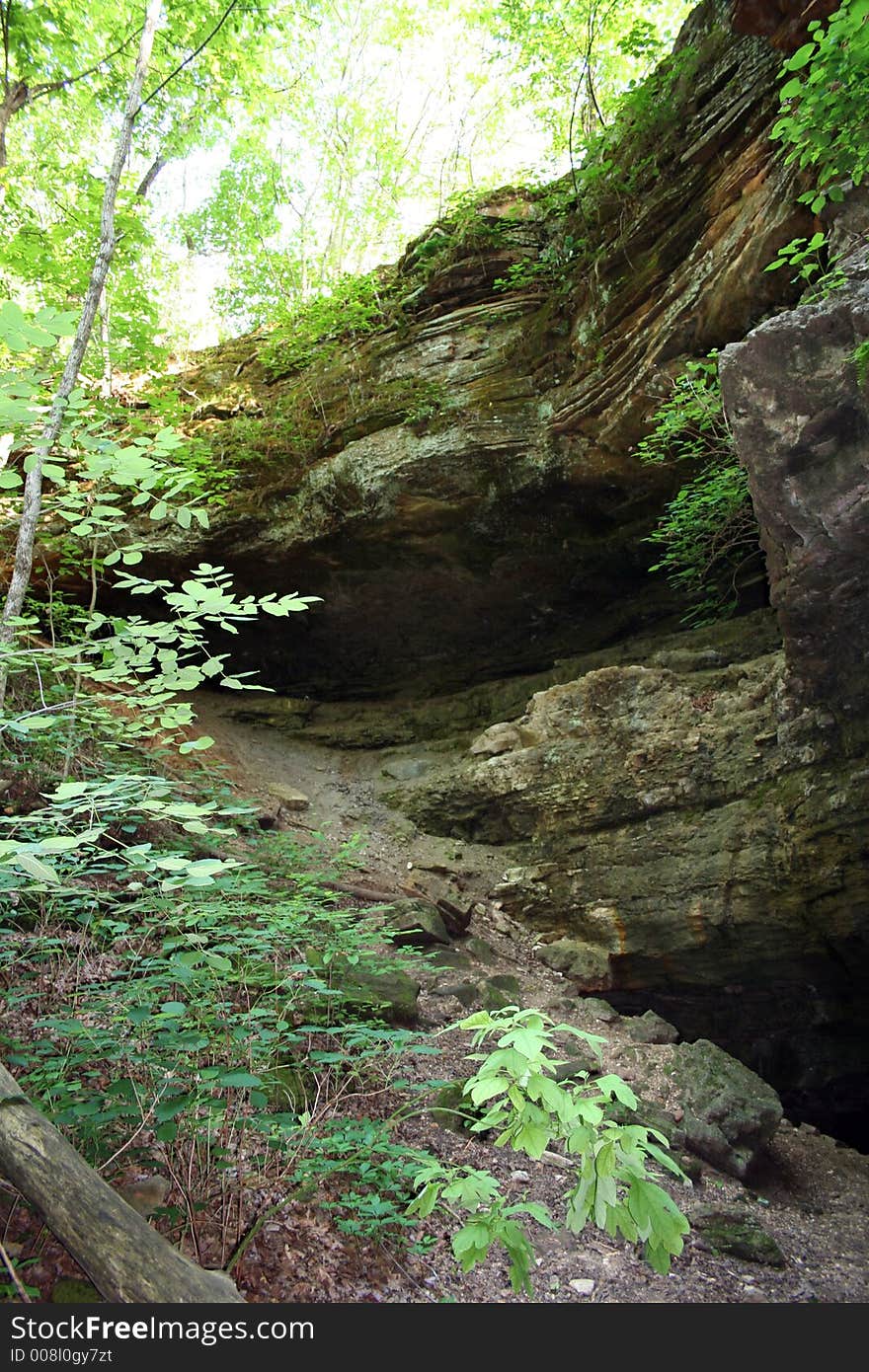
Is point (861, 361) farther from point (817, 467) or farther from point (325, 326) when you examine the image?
point (325, 326)

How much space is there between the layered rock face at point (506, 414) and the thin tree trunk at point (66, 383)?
15.4 ft

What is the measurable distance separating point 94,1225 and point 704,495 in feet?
25.8

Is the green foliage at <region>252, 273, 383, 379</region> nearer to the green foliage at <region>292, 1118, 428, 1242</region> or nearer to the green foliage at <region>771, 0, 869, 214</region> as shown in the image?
the green foliage at <region>771, 0, 869, 214</region>

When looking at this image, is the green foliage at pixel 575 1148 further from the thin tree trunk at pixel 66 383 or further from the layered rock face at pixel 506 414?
the layered rock face at pixel 506 414

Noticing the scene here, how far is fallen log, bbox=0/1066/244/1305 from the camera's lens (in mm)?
1799

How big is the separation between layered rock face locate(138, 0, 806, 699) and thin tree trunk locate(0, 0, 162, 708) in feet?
15.4

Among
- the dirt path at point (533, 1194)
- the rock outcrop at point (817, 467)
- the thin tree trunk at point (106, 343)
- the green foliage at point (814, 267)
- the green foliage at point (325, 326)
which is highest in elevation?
the green foliage at point (325, 326)

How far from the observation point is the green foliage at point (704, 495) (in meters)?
6.93

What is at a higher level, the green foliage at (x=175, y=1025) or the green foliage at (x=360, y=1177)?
the green foliage at (x=175, y=1025)

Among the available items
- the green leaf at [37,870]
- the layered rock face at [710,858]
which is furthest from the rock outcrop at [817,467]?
the green leaf at [37,870]

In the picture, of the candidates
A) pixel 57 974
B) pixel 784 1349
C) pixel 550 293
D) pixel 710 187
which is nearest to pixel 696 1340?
pixel 784 1349

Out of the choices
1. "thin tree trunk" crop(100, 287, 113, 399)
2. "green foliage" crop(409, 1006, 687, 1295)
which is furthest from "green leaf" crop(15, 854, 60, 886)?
"thin tree trunk" crop(100, 287, 113, 399)

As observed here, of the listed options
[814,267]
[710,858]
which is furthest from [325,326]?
[710,858]

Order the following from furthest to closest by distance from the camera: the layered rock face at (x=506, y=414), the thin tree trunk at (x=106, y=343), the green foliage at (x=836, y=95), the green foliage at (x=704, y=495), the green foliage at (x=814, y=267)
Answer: the thin tree trunk at (x=106, y=343) < the layered rock face at (x=506, y=414) < the green foliage at (x=704, y=495) < the green foliage at (x=814, y=267) < the green foliage at (x=836, y=95)
